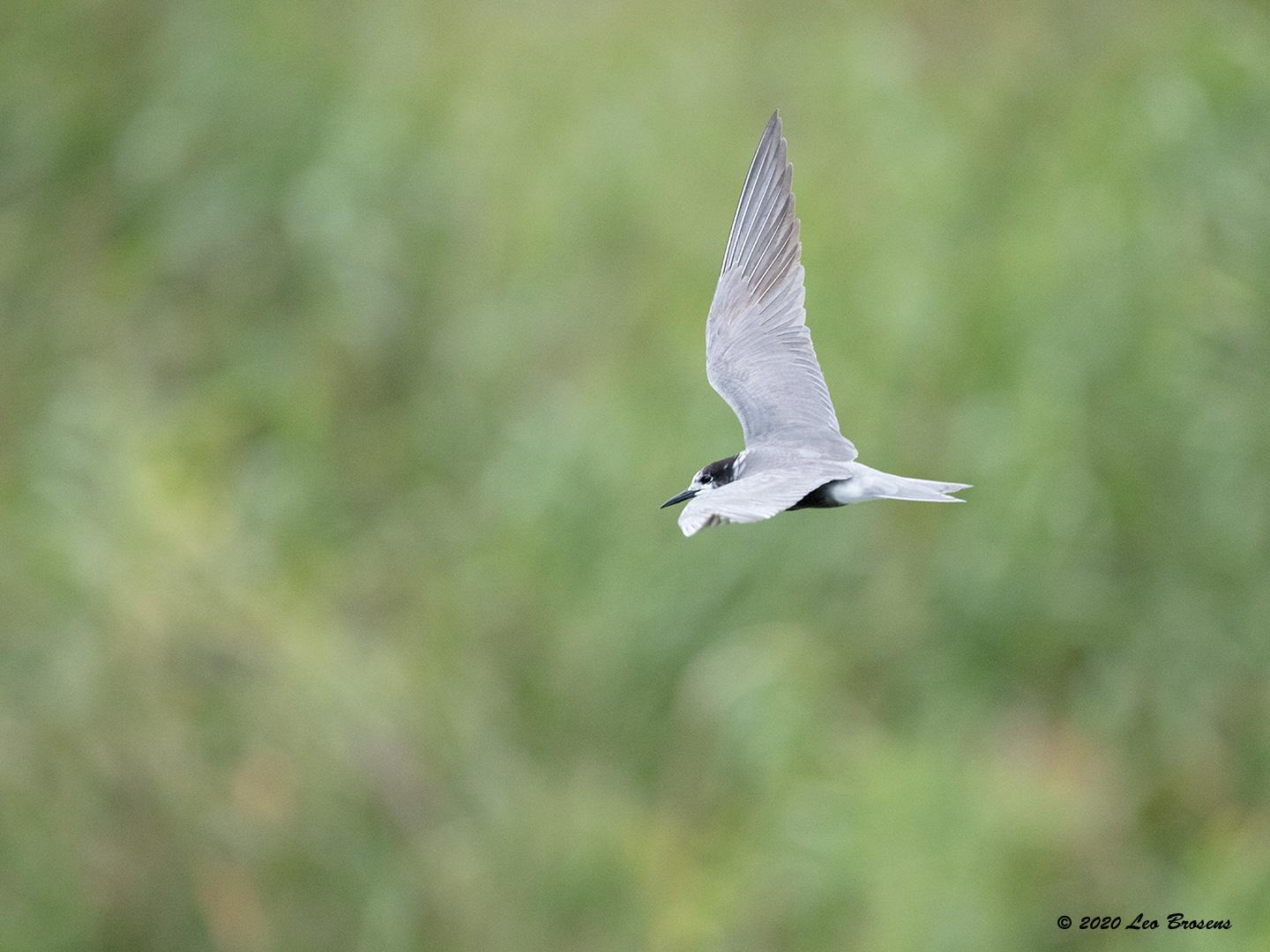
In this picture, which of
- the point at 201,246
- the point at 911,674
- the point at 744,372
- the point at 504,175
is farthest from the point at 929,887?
the point at 201,246

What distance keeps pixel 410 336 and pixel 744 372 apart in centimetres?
390

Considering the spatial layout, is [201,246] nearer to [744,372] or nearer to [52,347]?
[52,347]

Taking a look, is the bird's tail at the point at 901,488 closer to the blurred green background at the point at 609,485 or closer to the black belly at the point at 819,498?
the black belly at the point at 819,498

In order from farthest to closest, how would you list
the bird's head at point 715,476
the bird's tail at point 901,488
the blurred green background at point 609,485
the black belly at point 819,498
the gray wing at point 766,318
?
the blurred green background at point 609,485, the gray wing at point 766,318, the bird's head at point 715,476, the black belly at point 819,498, the bird's tail at point 901,488

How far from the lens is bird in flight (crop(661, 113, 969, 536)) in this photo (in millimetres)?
3430

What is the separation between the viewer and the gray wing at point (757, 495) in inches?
103

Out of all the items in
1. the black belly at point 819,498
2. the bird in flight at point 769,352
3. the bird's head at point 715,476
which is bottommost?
the black belly at point 819,498

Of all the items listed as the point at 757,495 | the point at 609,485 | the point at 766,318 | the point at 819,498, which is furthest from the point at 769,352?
the point at 609,485

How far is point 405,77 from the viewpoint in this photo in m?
7.86

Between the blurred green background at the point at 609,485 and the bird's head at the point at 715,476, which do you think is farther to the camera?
the blurred green background at the point at 609,485

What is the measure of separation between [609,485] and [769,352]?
2.66m

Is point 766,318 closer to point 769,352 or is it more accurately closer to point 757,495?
point 769,352

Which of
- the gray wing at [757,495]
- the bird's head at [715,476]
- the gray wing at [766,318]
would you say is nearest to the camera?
the gray wing at [757,495]

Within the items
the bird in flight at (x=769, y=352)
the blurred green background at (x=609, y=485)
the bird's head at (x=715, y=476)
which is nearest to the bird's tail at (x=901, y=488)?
the bird in flight at (x=769, y=352)
